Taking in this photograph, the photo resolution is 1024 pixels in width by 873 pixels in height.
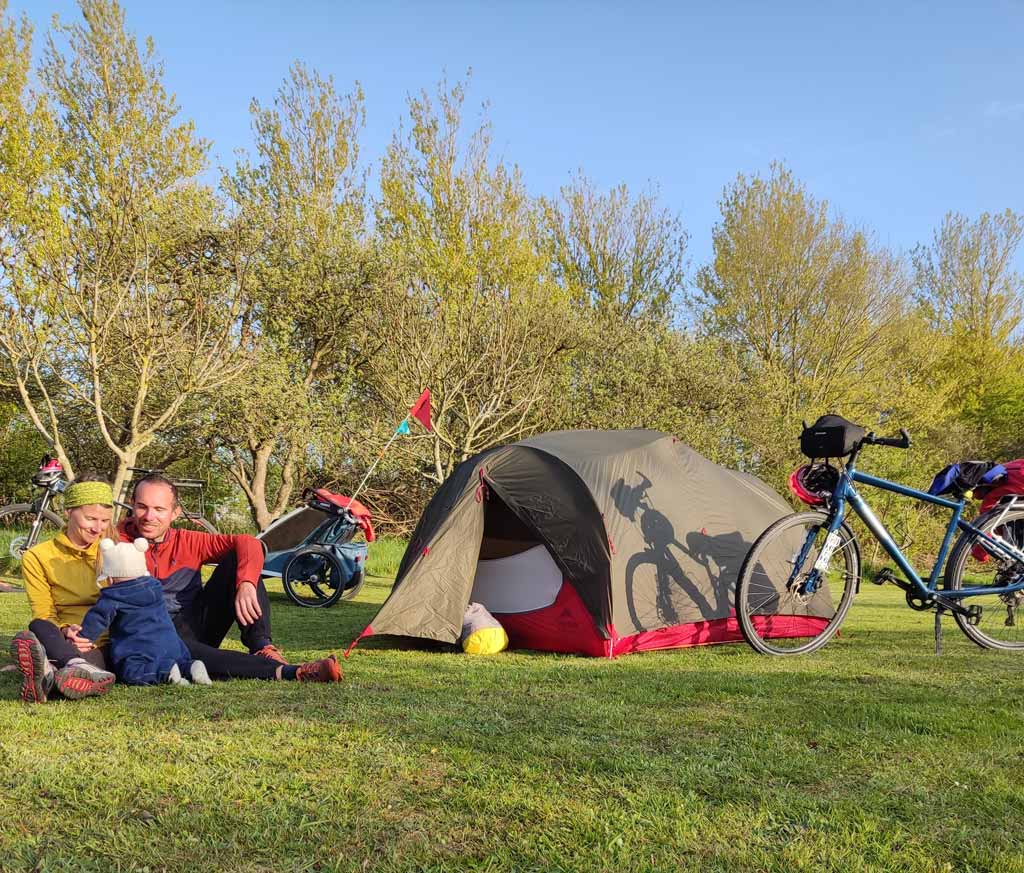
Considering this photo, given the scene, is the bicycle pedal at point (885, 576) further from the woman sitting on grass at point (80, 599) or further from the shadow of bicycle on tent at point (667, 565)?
the woman sitting on grass at point (80, 599)

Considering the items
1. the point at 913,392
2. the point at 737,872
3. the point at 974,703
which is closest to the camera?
the point at 737,872

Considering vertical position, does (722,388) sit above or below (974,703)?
above

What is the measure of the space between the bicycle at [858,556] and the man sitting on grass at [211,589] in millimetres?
2657

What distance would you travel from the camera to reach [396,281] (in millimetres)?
15312

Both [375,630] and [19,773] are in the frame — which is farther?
[375,630]

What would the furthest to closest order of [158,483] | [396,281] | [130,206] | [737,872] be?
[396,281], [130,206], [158,483], [737,872]

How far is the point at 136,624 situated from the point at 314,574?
4881mm

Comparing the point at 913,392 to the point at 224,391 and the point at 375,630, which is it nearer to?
the point at 224,391

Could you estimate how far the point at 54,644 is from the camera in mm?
3947

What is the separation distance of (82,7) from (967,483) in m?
12.8

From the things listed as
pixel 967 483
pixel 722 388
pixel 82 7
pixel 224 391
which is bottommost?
pixel 967 483

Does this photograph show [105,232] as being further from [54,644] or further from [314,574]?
[54,644]

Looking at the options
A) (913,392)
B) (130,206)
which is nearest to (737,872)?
(130,206)

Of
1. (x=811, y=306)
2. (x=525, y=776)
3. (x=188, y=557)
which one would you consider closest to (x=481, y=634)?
(x=188, y=557)
